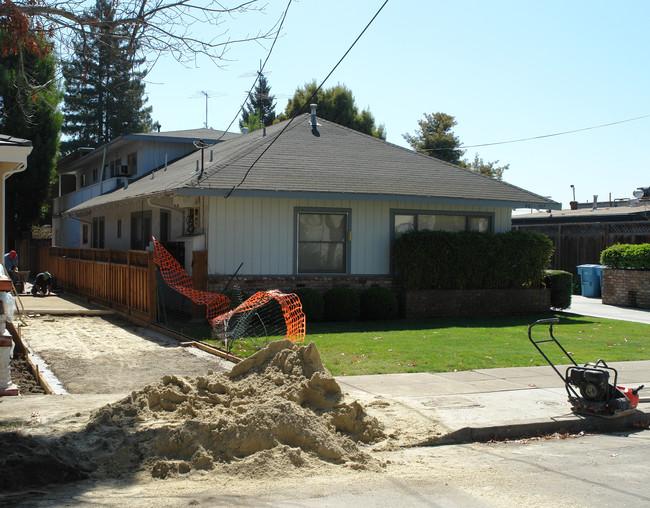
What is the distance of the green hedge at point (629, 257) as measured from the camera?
835 inches

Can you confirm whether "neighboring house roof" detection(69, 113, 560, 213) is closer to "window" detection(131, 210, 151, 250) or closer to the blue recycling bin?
"window" detection(131, 210, 151, 250)

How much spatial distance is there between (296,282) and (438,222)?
4453mm

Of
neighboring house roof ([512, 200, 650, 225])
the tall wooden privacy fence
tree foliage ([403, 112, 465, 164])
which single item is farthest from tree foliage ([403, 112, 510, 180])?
the tall wooden privacy fence

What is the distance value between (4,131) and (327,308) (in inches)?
894

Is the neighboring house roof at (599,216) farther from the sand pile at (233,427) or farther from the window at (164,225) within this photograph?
the sand pile at (233,427)

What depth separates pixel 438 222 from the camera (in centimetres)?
1911

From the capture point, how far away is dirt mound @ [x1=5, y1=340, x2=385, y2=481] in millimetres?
6113

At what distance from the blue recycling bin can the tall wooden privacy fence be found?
55.2ft

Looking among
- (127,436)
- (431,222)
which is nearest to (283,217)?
(431,222)

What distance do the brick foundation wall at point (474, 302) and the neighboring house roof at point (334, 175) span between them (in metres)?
2.42

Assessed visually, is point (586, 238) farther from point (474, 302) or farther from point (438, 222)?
point (438, 222)

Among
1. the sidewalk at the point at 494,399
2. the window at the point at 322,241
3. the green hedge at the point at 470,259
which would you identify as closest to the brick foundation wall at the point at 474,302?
the green hedge at the point at 470,259

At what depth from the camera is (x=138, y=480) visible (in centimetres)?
582

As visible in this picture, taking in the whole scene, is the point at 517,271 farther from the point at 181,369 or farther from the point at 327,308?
the point at 181,369
